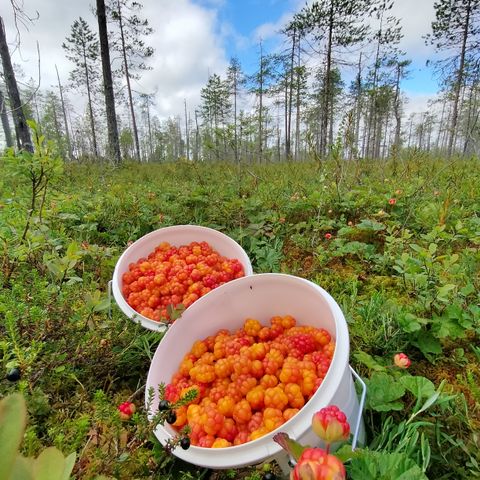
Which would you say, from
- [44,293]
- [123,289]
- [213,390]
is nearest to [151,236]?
[123,289]

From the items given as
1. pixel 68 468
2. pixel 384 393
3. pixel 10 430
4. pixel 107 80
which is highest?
pixel 107 80

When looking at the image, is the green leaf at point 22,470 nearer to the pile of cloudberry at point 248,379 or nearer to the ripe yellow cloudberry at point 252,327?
the pile of cloudberry at point 248,379

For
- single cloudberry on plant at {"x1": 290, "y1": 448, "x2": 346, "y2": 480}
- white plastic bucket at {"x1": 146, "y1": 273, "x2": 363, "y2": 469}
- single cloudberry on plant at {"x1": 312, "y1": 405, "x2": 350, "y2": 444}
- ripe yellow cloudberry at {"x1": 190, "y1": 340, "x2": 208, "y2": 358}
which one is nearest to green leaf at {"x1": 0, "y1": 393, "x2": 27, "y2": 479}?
single cloudberry on plant at {"x1": 290, "y1": 448, "x2": 346, "y2": 480}

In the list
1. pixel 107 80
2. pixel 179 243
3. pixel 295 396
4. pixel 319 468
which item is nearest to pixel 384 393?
pixel 295 396

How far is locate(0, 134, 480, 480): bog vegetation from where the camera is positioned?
989 millimetres

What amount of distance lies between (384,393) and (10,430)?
1.22 metres

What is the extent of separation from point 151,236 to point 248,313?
1034 millimetres

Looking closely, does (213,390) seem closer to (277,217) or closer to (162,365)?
(162,365)

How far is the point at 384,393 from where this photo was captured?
1.15 m

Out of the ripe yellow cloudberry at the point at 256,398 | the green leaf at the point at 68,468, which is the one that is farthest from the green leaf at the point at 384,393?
the green leaf at the point at 68,468

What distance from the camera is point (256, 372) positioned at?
1.19 meters

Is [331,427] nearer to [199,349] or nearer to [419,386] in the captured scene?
[419,386]

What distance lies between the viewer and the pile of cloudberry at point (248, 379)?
1.03 metres

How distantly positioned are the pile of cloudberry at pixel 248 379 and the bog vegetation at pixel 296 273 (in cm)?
14
